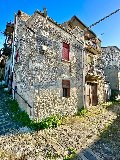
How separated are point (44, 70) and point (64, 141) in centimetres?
580

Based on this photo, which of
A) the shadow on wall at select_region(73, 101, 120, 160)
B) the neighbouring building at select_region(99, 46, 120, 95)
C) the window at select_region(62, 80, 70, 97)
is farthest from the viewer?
the neighbouring building at select_region(99, 46, 120, 95)

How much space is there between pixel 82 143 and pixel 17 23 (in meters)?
12.2

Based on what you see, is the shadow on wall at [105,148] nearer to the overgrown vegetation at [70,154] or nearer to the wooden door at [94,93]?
the overgrown vegetation at [70,154]

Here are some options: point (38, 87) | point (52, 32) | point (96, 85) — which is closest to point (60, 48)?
point (52, 32)

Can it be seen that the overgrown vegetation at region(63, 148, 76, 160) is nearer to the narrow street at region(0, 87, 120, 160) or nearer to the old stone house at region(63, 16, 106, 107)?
the narrow street at region(0, 87, 120, 160)

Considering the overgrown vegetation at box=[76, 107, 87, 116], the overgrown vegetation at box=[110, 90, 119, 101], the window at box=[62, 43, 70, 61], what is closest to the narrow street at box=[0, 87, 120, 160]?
the overgrown vegetation at box=[76, 107, 87, 116]

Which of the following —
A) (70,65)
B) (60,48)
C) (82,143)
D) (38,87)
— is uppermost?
(60,48)

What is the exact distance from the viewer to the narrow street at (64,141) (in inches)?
446

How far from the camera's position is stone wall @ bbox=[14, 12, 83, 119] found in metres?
16.0

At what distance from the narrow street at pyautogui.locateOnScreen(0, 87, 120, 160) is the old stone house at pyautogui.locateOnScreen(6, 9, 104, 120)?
1724 mm

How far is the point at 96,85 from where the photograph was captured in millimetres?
24219

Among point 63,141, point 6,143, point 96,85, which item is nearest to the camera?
point 6,143

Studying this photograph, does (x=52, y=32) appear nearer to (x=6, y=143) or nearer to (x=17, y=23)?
(x=17, y=23)

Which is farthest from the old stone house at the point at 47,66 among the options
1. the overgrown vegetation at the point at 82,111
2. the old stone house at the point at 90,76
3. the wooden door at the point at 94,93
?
the wooden door at the point at 94,93
